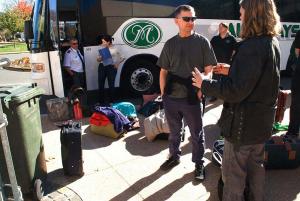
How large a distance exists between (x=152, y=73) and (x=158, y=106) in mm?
1788

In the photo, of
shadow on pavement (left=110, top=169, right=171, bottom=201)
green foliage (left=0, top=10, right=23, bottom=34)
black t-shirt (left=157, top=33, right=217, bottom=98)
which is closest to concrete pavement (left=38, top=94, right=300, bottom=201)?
shadow on pavement (left=110, top=169, right=171, bottom=201)

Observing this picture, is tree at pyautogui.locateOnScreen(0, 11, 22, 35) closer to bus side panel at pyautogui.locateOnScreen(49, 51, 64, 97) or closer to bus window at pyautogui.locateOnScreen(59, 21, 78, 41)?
bus window at pyautogui.locateOnScreen(59, 21, 78, 41)

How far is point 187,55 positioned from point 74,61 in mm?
3835

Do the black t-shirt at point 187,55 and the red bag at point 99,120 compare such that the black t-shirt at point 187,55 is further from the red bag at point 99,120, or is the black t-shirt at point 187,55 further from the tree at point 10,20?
the tree at point 10,20

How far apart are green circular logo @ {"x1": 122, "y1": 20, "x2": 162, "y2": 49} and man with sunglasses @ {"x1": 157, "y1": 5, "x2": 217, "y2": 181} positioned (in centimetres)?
381

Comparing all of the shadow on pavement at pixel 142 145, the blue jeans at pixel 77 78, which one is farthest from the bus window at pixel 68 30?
the shadow on pavement at pixel 142 145

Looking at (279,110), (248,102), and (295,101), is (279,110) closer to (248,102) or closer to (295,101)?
(295,101)

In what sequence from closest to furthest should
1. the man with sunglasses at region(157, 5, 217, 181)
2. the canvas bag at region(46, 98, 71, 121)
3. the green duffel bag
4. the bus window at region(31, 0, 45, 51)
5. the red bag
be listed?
the man with sunglasses at region(157, 5, 217, 181), the green duffel bag, the red bag, the canvas bag at region(46, 98, 71, 121), the bus window at region(31, 0, 45, 51)

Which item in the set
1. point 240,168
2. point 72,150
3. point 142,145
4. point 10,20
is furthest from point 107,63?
Result: point 10,20

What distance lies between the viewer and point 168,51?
3721 millimetres

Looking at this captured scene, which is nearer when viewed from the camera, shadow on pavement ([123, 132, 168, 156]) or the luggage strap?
the luggage strap

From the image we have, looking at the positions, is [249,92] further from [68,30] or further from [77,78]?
[68,30]

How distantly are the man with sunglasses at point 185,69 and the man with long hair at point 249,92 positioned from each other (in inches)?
39.4

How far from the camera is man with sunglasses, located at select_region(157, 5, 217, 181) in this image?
3605mm
